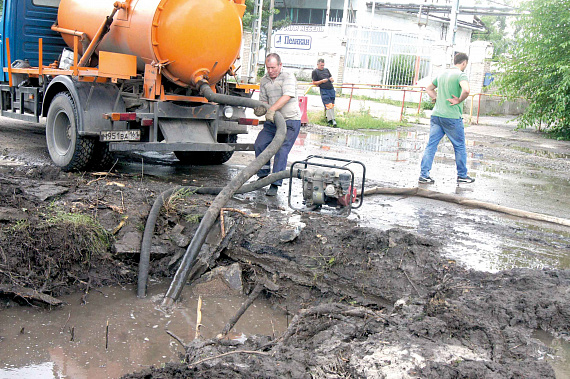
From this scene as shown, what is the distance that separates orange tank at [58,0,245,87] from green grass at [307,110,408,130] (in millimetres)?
8231

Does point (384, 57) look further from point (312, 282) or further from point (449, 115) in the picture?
point (312, 282)

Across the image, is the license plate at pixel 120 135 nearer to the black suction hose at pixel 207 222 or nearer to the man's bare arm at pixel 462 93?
the black suction hose at pixel 207 222

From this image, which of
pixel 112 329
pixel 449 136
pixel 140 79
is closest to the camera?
pixel 112 329

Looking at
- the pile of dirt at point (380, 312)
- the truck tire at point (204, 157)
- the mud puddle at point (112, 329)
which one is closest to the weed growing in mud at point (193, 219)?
the pile of dirt at point (380, 312)

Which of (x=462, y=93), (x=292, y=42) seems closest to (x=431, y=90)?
(x=462, y=93)

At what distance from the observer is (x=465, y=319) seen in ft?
11.2

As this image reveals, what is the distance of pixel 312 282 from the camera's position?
467 cm

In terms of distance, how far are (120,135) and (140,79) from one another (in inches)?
32.2

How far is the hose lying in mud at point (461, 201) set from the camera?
6.35 meters

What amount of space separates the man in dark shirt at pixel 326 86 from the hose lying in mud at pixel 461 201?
7635 mm

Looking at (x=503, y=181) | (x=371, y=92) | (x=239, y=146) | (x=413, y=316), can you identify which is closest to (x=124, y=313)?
(x=413, y=316)

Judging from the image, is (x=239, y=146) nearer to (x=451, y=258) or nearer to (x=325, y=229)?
(x=325, y=229)

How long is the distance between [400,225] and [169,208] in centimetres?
245

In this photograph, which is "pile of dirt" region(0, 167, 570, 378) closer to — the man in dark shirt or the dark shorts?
the man in dark shirt
